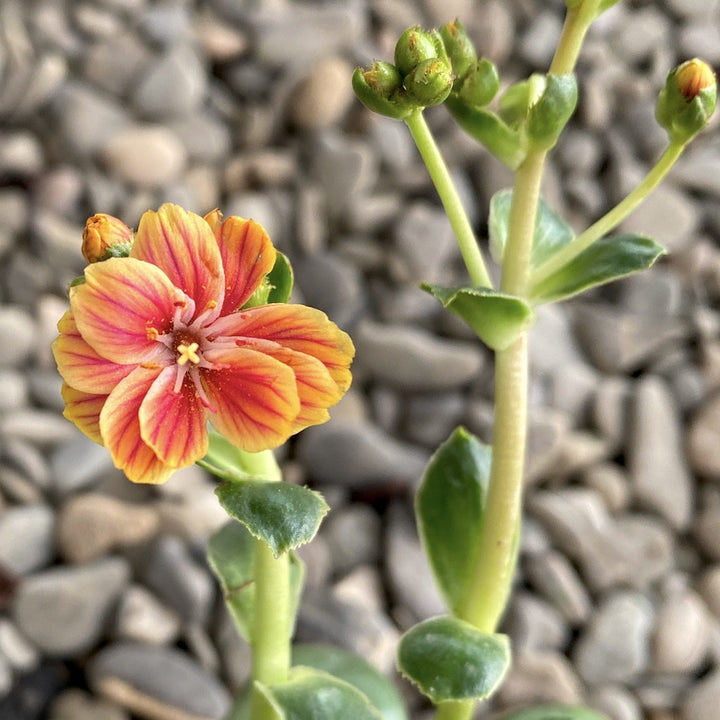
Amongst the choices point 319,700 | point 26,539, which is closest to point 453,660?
point 319,700

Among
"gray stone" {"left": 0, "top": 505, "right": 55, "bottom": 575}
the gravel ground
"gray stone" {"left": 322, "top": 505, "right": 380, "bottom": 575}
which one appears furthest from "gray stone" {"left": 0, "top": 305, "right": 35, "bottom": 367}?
"gray stone" {"left": 322, "top": 505, "right": 380, "bottom": 575}

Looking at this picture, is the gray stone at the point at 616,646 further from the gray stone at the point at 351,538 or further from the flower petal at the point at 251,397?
the flower petal at the point at 251,397

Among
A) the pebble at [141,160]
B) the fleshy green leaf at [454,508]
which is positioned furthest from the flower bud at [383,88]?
the pebble at [141,160]

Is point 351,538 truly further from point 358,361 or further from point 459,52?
point 459,52

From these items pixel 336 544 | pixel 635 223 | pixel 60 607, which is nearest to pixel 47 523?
pixel 60 607

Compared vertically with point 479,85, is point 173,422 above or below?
below
